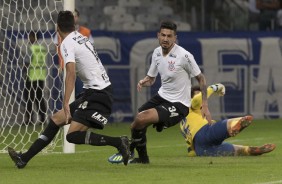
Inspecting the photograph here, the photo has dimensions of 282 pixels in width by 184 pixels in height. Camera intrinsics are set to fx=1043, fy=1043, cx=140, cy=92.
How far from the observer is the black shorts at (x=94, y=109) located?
11234mm

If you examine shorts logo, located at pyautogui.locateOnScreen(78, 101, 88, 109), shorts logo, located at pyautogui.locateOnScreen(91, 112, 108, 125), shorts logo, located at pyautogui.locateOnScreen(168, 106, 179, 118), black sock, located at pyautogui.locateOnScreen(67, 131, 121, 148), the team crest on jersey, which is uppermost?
the team crest on jersey

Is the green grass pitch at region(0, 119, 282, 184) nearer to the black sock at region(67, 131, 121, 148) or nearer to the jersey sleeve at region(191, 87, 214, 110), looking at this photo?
the black sock at region(67, 131, 121, 148)

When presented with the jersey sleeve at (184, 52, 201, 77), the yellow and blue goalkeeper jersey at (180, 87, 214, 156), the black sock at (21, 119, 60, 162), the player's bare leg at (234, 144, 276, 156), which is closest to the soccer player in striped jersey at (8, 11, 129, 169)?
the black sock at (21, 119, 60, 162)

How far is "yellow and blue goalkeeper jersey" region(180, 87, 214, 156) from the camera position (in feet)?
43.7

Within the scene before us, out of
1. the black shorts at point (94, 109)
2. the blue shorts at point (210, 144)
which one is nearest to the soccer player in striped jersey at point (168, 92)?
the black shorts at point (94, 109)

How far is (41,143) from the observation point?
38.3 feet

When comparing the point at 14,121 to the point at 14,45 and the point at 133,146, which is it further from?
the point at 133,146

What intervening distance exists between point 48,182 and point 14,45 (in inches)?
328

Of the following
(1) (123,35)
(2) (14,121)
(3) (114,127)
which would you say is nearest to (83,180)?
(2) (14,121)

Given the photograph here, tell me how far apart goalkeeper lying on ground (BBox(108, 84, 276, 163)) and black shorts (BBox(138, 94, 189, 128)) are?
86 centimetres

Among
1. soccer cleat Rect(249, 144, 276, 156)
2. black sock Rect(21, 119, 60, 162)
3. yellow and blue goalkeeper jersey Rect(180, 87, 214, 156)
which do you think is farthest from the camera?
yellow and blue goalkeeper jersey Rect(180, 87, 214, 156)

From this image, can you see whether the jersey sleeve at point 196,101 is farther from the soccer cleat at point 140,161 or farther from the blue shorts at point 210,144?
the soccer cleat at point 140,161

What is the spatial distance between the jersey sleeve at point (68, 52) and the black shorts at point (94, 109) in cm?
47

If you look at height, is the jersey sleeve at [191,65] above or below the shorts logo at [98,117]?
above
